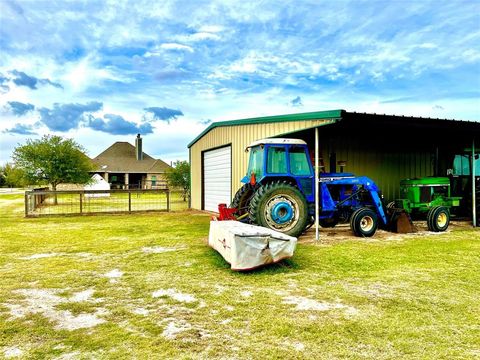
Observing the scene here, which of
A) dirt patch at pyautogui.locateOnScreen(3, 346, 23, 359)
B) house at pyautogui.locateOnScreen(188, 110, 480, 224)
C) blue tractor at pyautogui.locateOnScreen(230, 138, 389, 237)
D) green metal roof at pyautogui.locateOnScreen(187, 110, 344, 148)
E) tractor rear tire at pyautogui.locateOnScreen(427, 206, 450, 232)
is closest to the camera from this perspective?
dirt patch at pyautogui.locateOnScreen(3, 346, 23, 359)

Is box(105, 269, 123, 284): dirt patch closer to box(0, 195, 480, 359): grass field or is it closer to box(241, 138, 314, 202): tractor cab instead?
box(0, 195, 480, 359): grass field

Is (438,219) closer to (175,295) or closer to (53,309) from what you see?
(175,295)

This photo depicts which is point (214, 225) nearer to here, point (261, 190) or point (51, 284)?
point (261, 190)

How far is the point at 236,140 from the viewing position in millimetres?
13492

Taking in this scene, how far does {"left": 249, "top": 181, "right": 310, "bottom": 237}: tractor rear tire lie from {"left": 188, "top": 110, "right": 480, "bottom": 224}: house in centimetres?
208

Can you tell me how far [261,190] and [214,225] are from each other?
1.44m

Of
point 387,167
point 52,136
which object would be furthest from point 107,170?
point 387,167

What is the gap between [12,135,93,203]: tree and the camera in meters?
23.2

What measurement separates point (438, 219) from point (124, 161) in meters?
40.5

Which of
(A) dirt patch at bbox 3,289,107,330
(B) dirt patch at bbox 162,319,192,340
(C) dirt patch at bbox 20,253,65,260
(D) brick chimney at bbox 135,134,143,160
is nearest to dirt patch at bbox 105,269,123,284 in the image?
(A) dirt patch at bbox 3,289,107,330

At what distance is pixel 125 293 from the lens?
442 centimetres

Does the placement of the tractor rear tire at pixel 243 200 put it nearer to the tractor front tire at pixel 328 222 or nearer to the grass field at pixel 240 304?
the grass field at pixel 240 304

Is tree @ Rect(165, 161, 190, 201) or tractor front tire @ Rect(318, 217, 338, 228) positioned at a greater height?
tree @ Rect(165, 161, 190, 201)

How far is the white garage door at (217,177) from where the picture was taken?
46.3ft
